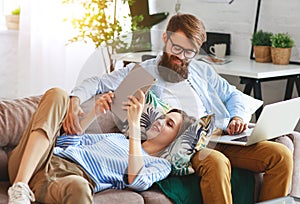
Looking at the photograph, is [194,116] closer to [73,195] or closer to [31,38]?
[73,195]

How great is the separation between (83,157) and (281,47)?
1751mm

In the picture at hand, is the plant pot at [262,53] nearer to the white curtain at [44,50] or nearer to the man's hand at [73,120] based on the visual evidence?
the white curtain at [44,50]

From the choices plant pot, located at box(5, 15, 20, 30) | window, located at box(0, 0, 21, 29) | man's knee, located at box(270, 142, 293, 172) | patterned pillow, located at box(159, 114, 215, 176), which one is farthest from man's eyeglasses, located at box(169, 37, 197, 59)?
window, located at box(0, 0, 21, 29)

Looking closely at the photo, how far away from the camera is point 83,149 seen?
90.4 inches

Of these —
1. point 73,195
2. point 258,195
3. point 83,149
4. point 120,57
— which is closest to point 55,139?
point 83,149

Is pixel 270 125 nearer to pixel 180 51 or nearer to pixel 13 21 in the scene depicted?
pixel 180 51

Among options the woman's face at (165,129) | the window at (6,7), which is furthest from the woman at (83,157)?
the window at (6,7)

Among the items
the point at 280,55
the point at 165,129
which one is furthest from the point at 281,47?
the point at 165,129

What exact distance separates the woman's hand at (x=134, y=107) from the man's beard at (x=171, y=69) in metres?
0.13

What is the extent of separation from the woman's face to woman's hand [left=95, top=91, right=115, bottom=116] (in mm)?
177

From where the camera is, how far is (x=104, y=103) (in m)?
2.30

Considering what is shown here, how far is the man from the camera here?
232 centimetres

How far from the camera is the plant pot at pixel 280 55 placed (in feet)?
11.8

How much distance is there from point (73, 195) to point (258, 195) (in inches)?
33.8
